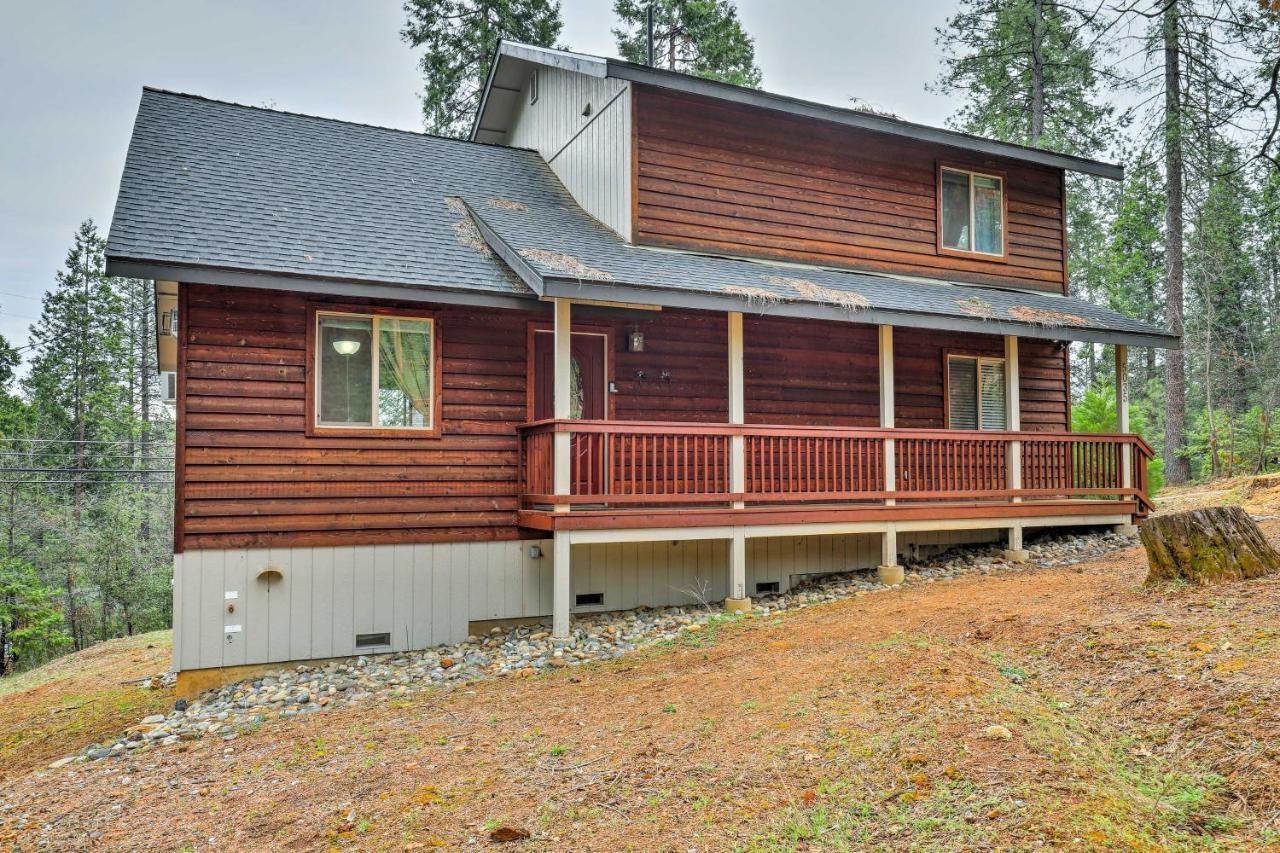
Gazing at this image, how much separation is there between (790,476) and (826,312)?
5.97 ft

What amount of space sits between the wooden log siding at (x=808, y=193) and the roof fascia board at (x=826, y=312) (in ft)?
6.27

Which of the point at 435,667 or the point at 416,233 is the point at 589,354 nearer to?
the point at 416,233

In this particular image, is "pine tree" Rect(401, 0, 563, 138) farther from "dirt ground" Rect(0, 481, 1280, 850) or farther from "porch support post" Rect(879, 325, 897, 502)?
"dirt ground" Rect(0, 481, 1280, 850)

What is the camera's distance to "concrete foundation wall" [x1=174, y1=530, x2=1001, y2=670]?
7.67 m

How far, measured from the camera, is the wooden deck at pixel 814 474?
838 cm

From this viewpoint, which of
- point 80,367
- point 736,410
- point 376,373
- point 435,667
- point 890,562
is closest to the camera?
point 435,667

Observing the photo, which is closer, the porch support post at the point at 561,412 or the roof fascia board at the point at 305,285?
the roof fascia board at the point at 305,285

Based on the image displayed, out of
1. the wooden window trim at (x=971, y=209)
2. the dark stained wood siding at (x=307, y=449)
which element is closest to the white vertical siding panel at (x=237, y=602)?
the dark stained wood siding at (x=307, y=449)

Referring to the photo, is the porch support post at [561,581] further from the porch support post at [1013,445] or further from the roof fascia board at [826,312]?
the porch support post at [1013,445]

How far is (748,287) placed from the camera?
887 centimetres

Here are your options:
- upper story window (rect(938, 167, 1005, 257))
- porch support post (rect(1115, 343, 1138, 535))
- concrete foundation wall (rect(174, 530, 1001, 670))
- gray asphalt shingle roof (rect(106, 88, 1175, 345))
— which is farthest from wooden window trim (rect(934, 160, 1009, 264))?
concrete foundation wall (rect(174, 530, 1001, 670))

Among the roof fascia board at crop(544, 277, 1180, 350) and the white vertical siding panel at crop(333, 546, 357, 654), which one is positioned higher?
the roof fascia board at crop(544, 277, 1180, 350)

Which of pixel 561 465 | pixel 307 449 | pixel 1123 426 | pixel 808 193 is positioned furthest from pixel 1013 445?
pixel 307 449

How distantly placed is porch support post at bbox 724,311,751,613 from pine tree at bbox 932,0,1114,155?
16260 mm
